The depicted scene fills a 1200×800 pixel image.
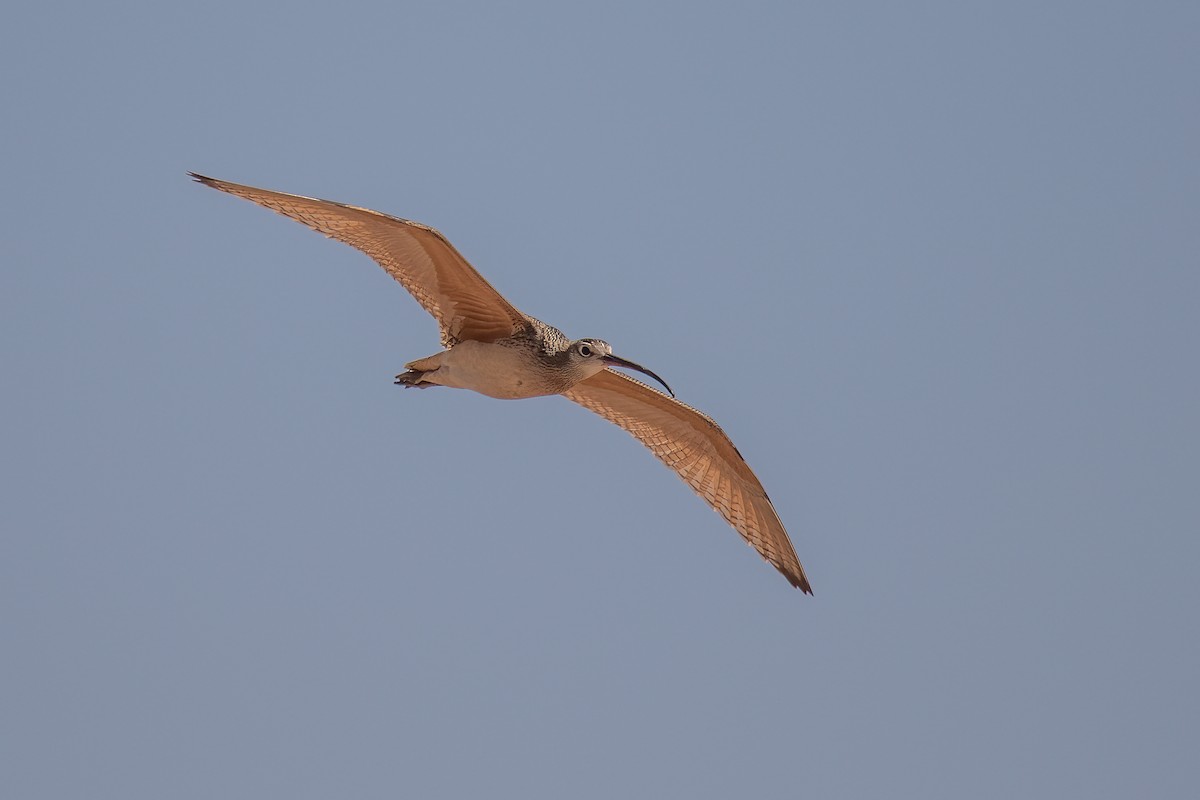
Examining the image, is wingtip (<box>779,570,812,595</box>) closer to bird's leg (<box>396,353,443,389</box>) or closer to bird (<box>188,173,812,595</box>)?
bird (<box>188,173,812,595</box>)

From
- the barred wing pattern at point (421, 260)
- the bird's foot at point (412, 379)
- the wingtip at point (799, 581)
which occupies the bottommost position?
the wingtip at point (799, 581)

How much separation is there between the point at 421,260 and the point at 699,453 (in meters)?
6.02

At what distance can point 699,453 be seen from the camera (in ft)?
80.7

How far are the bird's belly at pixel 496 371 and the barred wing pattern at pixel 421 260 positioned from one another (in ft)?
1.05

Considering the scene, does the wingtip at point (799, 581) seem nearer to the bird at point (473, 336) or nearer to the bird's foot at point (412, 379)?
the bird at point (473, 336)

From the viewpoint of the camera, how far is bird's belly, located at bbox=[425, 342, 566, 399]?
2091 centimetres

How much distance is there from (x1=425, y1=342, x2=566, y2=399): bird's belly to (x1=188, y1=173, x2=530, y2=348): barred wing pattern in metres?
0.32

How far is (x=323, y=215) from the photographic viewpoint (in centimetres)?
1994

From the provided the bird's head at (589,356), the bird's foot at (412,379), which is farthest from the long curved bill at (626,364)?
the bird's foot at (412,379)

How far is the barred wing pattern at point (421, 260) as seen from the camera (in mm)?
19531

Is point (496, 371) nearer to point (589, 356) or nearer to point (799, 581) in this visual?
point (589, 356)

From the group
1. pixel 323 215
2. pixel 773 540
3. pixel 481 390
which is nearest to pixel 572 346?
pixel 481 390

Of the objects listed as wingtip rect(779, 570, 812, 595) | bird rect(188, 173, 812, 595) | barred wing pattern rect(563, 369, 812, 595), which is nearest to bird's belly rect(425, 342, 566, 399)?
bird rect(188, 173, 812, 595)

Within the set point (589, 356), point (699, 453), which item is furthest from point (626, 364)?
point (699, 453)
